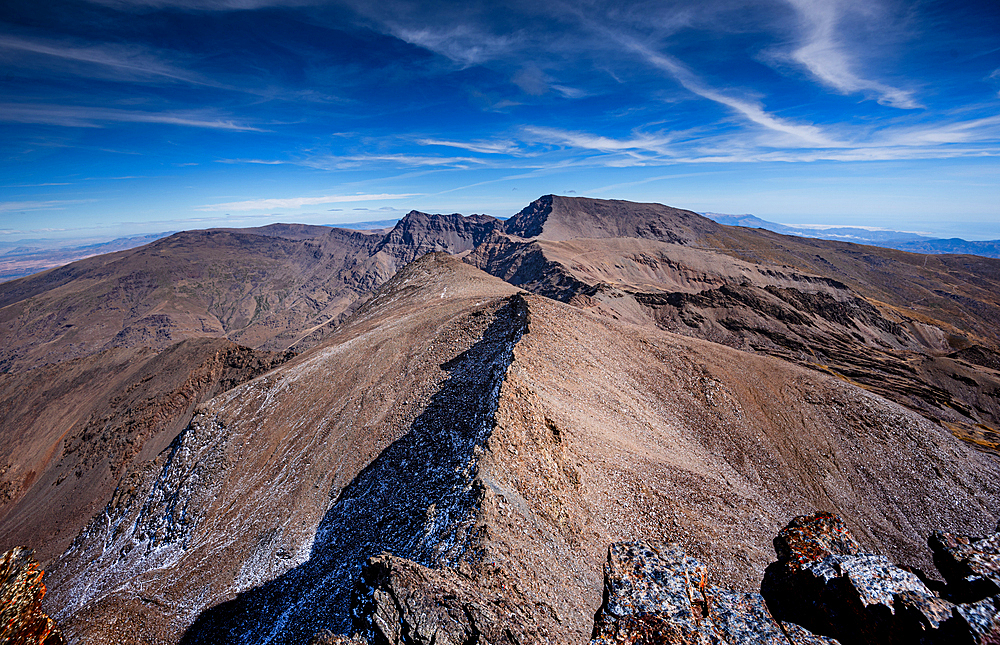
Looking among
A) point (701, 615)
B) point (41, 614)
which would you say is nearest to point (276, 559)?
point (41, 614)

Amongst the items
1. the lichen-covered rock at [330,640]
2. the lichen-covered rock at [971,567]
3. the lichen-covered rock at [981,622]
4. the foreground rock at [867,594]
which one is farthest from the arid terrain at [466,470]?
the lichen-covered rock at [971,567]

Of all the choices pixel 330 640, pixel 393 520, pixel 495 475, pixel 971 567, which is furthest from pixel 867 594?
pixel 393 520

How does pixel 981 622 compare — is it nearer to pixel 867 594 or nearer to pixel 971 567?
pixel 867 594

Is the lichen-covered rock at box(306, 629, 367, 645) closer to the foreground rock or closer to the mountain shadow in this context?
the mountain shadow

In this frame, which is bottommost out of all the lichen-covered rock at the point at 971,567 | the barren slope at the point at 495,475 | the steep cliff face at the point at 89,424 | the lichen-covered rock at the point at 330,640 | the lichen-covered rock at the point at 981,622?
the steep cliff face at the point at 89,424

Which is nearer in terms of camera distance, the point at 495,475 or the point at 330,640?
the point at 330,640

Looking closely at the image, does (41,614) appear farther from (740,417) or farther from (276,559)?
(740,417)

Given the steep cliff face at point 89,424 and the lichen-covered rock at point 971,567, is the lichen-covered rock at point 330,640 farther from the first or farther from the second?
the steep cliff face at point 89,424
